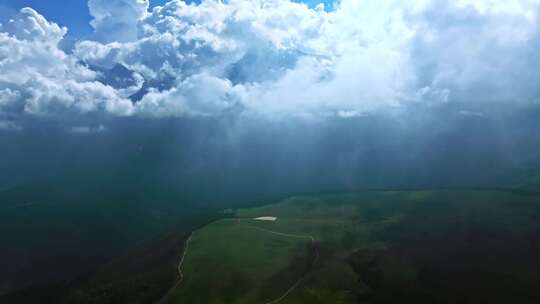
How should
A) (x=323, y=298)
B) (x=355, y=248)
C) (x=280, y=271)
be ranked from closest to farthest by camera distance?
(x=323, y=298)
(x=280, y=271)
(x=355, y=248)

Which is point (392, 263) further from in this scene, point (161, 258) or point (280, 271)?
point (161, 258)

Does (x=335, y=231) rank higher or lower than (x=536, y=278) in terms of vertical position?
higher

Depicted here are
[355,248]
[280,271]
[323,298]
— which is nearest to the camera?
[323,298]

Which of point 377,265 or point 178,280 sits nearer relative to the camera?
point 178,280

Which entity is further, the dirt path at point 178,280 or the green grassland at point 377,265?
the dirt path at point 178,280

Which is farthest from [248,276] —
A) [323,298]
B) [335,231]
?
[335,231]

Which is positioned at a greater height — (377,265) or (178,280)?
(377,265)

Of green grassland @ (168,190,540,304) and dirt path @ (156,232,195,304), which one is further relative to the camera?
dirt path @ (156,232,195,304)

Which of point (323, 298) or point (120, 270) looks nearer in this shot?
point (323, 298)
